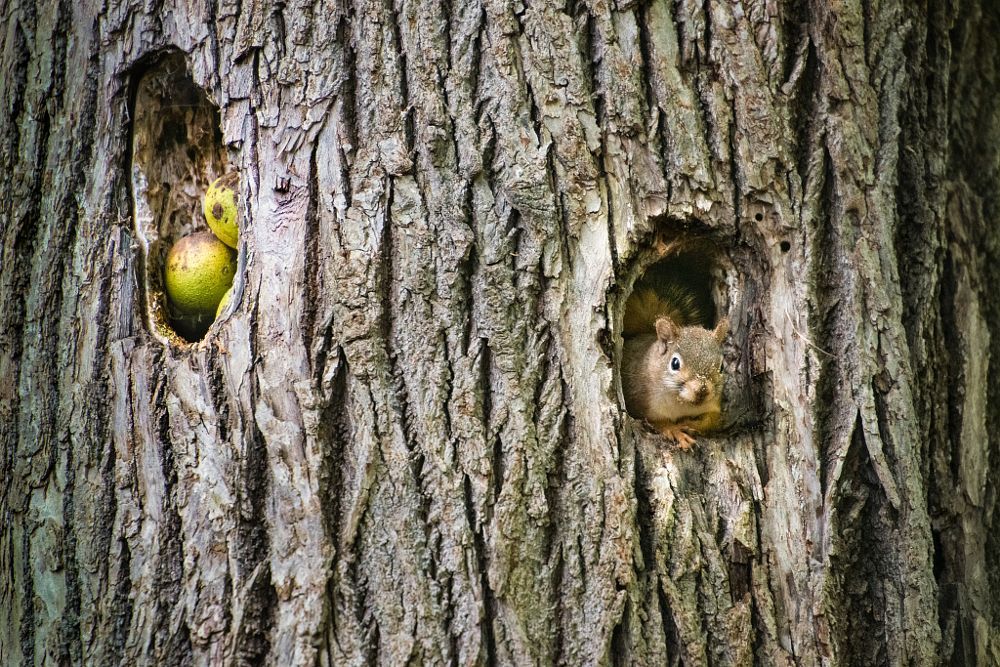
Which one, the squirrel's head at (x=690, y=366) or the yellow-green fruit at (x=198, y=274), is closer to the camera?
the yellow-green fruit at (x=198, y=274)

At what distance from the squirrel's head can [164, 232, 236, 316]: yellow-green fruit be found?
1412mm

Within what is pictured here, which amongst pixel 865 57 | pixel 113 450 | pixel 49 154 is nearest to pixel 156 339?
pixel 113 450

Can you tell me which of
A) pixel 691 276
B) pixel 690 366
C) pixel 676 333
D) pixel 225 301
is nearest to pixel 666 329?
pixel 676 333

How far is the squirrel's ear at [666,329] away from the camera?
2840mm

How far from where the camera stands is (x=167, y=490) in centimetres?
206

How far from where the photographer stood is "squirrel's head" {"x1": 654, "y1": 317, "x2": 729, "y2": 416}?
8.67ft

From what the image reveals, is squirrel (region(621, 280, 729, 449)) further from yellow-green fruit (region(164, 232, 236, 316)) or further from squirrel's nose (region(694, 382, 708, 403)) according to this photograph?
yellow-green fruit (region(164, 232, 236, 316))

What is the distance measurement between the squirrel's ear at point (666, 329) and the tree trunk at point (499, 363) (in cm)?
60

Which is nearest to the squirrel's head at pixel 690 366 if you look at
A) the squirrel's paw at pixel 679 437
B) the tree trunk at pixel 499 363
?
the squirrel's paw at pixel 679 437

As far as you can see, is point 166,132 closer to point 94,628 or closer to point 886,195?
point 94,628

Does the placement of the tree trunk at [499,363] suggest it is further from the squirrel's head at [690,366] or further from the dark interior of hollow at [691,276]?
the squirrel's head at [690,366]

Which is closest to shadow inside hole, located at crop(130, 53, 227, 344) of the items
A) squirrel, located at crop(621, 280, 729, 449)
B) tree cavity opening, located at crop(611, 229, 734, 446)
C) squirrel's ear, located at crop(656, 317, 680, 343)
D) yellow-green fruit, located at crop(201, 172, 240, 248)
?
yellow-green fruit, located at crop(201, 172, 240, 248)

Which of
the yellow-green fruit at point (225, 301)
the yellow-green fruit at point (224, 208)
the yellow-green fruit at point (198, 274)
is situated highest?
the yellow-green fruit at point (224, 208)

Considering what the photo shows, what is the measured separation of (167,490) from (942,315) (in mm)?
2090
